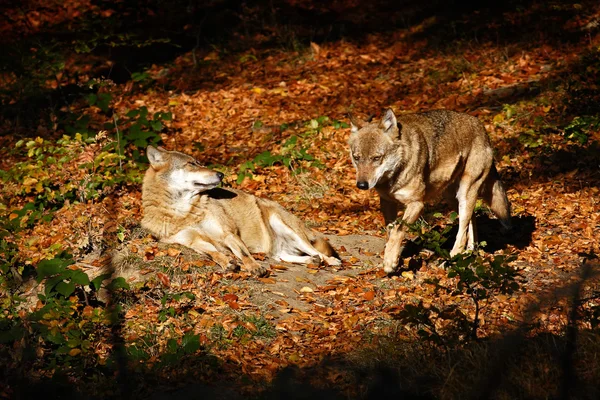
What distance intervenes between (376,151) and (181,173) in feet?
8.72

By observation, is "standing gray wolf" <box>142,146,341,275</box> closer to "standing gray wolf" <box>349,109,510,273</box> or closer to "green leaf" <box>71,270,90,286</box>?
"standing gray wolf" <box>349,109,510,273</box>

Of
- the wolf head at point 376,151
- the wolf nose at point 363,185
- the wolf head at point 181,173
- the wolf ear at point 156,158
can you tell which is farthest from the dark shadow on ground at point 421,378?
the wolf ear at point 156,158

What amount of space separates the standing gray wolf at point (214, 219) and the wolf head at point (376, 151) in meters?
1.36

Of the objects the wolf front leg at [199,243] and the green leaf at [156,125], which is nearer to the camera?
the wolf front leg at [199,243]

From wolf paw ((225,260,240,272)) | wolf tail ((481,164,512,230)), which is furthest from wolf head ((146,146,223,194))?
wolf tail ((481,164,512,230))

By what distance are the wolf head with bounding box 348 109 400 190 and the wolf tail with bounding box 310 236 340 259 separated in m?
1.38

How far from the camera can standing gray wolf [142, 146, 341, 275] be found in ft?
29.6

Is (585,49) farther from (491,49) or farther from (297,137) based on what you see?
(297,137)

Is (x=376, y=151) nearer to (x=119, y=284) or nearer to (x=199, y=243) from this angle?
(x=199, y=243)

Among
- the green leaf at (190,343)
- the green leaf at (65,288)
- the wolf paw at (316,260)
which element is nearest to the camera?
the green leaf at (190,343)

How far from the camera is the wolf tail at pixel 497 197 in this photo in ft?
31.6

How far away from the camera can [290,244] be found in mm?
9758

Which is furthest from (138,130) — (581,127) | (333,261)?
(581,127)

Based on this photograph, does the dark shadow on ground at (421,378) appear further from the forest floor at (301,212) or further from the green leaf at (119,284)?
the green leaf at (119,284)
